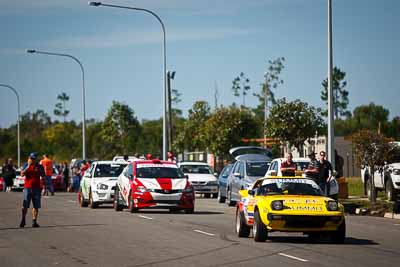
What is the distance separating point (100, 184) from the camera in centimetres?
3322

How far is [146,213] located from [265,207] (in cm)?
1184

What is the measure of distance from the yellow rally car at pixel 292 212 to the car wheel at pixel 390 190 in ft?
46.0

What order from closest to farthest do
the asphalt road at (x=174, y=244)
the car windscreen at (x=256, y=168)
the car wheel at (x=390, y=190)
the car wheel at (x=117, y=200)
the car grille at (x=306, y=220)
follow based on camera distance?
the asphalt road at (x=174, y=244) → the car grille at (x=306, y=220) → the car wheel at (x=117, y=200) → the car wheel at (x=390, y=190) → the car windscreen at (x=256, y=168)

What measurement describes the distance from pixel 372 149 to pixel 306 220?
1283 centimetres

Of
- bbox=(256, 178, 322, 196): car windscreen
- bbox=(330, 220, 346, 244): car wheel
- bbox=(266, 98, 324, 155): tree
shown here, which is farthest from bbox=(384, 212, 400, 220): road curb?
bbox=(266, 98, 324, 155): tree

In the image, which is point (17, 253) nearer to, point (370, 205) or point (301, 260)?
point (301, 260)

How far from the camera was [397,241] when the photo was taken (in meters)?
19.4

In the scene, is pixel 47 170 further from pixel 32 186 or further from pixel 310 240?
pixel 310 240

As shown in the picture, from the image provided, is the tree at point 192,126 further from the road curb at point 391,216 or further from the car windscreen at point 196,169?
the road curb at point 391,216

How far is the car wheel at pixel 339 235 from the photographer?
18375mm

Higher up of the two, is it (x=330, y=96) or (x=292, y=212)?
(x=330, y=96)

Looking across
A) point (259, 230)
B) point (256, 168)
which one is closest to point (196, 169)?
point (256, 168)

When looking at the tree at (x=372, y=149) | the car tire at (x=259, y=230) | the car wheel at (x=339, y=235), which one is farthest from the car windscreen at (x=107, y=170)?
the car wheel at (x=339, y=235)

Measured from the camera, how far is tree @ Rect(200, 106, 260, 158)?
197 feet
